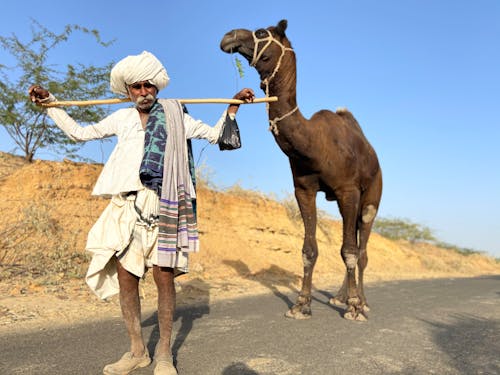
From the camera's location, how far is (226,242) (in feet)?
38.5

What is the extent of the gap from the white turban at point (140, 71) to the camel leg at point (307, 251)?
275 cm

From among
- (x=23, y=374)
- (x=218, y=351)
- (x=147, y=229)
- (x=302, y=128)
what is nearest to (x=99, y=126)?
(x=147, y=229)

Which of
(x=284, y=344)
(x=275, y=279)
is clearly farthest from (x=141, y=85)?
(x=275, y=279)

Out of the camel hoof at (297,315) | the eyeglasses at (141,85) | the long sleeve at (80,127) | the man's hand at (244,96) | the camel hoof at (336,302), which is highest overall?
the man's hand at (244,96)

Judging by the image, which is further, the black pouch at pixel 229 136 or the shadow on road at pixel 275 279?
the shadow on road at pixel 275 279

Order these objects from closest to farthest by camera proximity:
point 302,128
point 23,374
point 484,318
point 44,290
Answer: point 23,374 < point 302,128 < point 484,318 < point 44,290

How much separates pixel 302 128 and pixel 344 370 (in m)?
2.71

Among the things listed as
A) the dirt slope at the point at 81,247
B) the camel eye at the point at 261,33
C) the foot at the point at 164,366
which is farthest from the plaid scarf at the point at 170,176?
the dirt slope at the point at 81,247

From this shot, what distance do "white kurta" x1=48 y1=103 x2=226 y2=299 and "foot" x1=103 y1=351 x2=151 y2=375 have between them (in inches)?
20.0

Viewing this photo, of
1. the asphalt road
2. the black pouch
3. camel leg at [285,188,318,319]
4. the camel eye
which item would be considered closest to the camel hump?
camel leg at [285,188,318,319]

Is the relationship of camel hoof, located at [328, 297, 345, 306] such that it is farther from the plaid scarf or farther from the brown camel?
the plaid scarf

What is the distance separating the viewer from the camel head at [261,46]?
4.68 m

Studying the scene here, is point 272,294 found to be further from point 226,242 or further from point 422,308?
point 226,242

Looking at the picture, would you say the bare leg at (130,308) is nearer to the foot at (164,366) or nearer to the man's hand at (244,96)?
the foot at (164,366)
